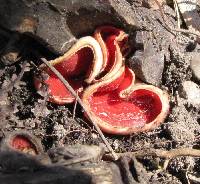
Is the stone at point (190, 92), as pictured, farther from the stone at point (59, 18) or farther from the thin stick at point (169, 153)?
the stone at point (59, 18)

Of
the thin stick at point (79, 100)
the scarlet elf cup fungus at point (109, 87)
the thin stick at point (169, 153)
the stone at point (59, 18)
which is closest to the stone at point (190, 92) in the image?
the scarlet elf cup fungus at point (109, 87)

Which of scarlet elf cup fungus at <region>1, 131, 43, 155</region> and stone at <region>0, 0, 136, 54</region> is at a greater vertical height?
stone at <region>0, 0, 136, 54</region>

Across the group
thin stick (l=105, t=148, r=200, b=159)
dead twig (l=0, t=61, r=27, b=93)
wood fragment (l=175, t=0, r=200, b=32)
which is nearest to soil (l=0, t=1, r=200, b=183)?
dead twig (l=0, t=61, r=27, b=93)

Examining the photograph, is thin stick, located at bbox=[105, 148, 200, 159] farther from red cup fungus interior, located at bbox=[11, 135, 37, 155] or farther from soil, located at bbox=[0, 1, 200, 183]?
red cup fungus interior, located at bbox=[11, 135, 37, 155]

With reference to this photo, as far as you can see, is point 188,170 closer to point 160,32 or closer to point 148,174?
point 148,174

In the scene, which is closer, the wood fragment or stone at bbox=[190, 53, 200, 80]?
stone at bbox=[190, 53, 200, 80]

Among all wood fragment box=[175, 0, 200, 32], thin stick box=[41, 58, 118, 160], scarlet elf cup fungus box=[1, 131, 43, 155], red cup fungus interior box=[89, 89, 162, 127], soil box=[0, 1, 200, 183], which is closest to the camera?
scarlet elf cup fungus box=[1, 131, 43, 155]

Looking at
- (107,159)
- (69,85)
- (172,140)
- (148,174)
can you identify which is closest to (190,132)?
(172,140)
